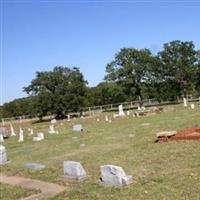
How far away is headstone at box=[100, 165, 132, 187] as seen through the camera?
10.2 meters

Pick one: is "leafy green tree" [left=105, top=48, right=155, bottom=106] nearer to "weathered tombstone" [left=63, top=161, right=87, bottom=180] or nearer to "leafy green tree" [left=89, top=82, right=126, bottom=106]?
"leafy green tree" [left=89, top=82, right=126, bottom=106]

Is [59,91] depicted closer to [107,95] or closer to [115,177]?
[107,95]

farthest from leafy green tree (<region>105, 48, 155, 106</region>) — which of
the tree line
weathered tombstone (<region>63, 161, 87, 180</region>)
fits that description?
weathered tombstone (<region>63, 161, 87, 180</region>)

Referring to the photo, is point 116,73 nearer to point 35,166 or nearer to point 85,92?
point 85,92

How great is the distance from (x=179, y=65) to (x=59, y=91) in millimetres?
18281

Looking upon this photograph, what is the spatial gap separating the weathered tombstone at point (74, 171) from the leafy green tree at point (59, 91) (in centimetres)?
3981

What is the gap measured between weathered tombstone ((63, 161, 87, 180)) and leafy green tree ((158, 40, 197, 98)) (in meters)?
48.1

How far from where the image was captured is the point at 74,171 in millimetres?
11695

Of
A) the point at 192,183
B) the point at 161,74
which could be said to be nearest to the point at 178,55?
the point at 161,74

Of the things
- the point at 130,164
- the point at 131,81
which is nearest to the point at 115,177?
the point at 130,164

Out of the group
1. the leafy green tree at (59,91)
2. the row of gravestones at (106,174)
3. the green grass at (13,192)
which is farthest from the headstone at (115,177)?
the leafy green tree at (59,91)

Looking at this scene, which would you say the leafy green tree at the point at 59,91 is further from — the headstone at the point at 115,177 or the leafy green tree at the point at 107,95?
the headstone at the point at 115,177

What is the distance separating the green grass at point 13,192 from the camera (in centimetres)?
1098

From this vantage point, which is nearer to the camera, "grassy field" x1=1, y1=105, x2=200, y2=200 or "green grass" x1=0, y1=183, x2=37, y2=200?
"grassy field" x1=1, y1=105, x2=200, y2=200
